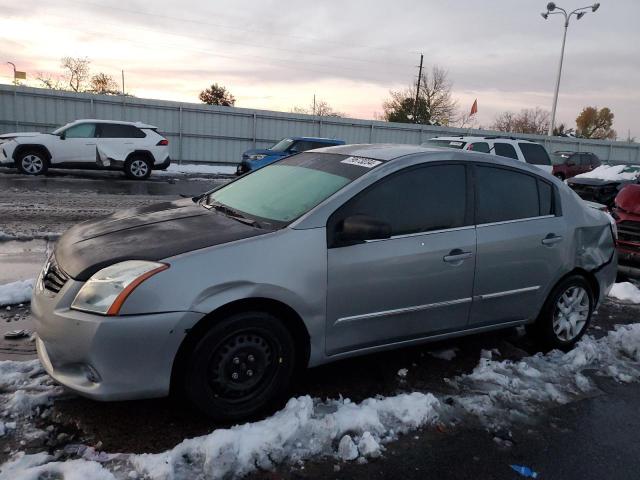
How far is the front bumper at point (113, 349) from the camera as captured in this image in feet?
8.82

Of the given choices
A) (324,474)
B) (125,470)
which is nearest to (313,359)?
(324,474)

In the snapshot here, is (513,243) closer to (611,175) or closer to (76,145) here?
(611,175)

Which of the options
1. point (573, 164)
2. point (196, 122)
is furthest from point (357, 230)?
point (573, 164)

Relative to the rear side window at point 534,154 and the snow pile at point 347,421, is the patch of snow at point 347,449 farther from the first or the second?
the rear side window at point 534,154

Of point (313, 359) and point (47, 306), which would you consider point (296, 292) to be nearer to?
point (313, 359)

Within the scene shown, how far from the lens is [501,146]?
12320 millimetres

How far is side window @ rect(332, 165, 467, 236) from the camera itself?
3453 millimetres

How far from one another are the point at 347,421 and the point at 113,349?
4.44 feet

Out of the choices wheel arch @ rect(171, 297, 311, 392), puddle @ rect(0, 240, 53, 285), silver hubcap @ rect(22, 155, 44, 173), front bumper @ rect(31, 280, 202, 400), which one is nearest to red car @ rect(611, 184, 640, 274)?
wheel arch @ rect(171, 297, 311, 392)

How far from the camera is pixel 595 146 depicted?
31312 mm

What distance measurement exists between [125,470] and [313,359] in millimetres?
1196

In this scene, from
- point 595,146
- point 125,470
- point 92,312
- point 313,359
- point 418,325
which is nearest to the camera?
point 125,470

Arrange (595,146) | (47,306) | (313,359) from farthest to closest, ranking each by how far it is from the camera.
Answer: (595,146) < (313,359) < (47,306)

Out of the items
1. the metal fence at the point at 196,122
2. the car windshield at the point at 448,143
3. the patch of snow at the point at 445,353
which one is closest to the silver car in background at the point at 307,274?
the patch of snow at the point at 445,353
